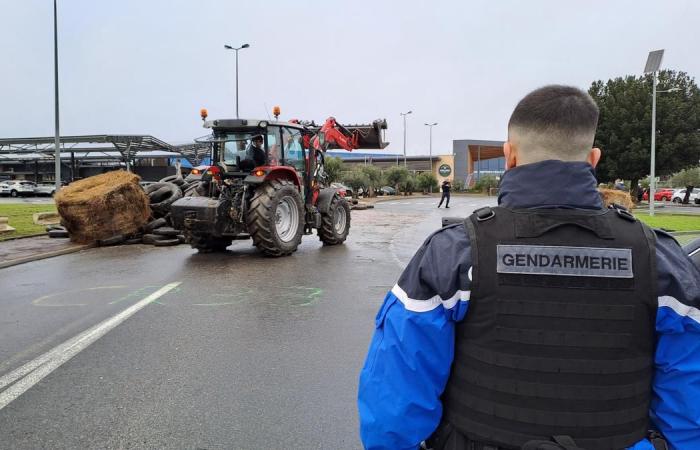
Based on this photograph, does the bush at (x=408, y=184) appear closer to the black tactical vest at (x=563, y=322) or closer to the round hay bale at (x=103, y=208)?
the round hay bale at (x=103, y=208)

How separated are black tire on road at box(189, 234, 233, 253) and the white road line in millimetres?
5214

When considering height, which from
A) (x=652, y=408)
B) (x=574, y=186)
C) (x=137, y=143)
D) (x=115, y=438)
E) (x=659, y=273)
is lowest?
(x=115, y=438)

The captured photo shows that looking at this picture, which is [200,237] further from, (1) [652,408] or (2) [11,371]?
(1) [652,408]

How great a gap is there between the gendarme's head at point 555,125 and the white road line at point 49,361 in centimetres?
398

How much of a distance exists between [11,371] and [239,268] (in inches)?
217

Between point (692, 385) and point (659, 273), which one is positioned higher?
point (659, 273)

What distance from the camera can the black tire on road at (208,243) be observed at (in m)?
11.7

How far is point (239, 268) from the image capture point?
395 inches

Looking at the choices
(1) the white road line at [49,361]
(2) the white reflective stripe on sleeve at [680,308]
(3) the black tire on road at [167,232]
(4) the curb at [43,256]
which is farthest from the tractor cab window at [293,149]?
(2) the white reflective stripe on sleeve at [680,308]

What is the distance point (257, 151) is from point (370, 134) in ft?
14.2

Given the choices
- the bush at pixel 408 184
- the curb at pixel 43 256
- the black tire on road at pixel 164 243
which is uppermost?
the bush at pixel 408 184

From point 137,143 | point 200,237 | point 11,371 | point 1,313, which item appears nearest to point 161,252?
point 200,237

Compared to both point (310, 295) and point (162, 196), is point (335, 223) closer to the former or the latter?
point (162, 196)

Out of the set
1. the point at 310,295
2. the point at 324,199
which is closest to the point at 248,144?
the point at 324,199
